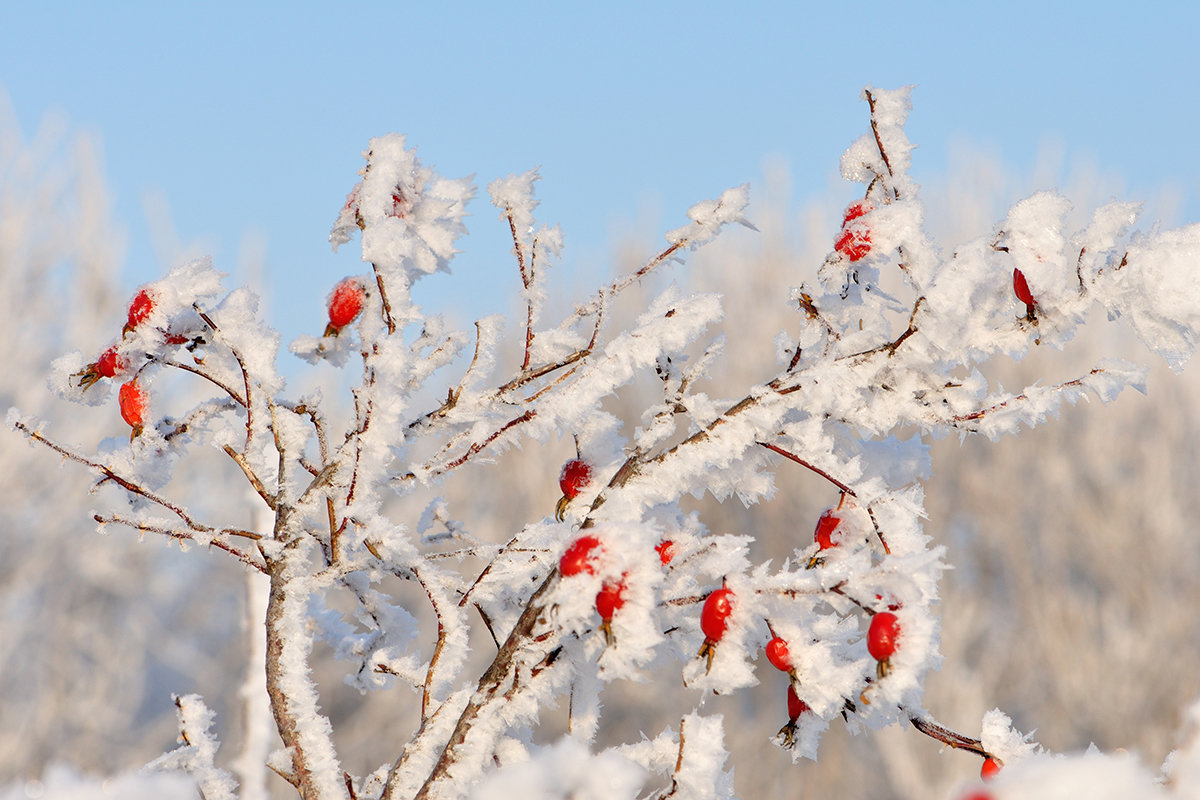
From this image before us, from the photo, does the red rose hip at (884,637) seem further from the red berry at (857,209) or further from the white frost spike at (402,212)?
the white frost spike at (402,212)

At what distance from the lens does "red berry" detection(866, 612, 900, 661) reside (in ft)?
2.36

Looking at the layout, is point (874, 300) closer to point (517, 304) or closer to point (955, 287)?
point (955, 287)

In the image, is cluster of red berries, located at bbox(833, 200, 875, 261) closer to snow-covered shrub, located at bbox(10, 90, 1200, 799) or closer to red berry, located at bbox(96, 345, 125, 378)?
snow-covered shrub, located at bbox(10, 90, 1200, 799)

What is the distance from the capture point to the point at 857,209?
943mm

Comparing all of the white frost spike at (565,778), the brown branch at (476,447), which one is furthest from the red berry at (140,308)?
the white frost spike at (565,778)

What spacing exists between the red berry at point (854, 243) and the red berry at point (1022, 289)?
136 mm

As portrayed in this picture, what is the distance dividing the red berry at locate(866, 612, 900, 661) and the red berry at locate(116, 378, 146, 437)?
2.41ft

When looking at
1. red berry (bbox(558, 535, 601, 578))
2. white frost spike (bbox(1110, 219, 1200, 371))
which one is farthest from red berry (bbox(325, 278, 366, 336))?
white frost spike (bbox(1110, 219, 1200, 371))

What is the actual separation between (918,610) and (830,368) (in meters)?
0.22

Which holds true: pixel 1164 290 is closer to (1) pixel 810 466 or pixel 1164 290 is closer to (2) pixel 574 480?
(1) pixel 810 466

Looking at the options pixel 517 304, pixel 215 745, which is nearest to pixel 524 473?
pixel 517 304

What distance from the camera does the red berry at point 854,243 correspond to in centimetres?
87

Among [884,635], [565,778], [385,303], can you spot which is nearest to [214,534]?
[385,303]

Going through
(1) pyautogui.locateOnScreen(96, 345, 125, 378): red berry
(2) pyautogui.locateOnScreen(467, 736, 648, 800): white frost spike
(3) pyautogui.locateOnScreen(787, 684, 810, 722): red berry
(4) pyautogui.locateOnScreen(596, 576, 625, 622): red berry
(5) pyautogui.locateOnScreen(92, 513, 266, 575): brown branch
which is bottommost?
(2) pyautogui.locateOnScreen(467, 736, 648, 800): white frost spike
